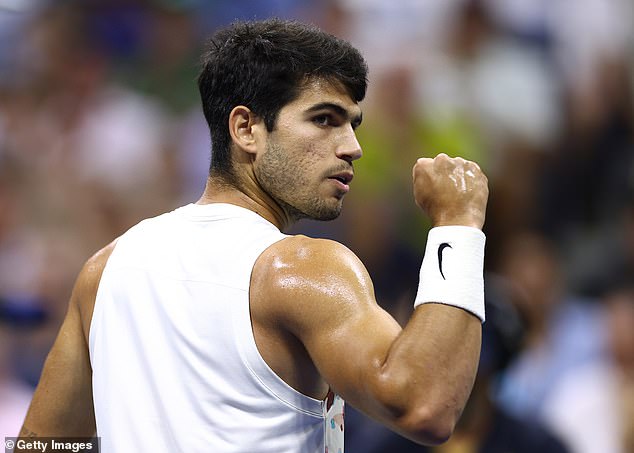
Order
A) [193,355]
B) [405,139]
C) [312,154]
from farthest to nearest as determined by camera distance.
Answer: [405,139]
[312,154]
[193,355]

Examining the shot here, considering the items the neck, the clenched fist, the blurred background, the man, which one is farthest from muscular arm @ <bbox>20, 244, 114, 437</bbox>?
the blurred background

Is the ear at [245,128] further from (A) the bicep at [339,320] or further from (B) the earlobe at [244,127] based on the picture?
(A) the bicep at [339,320]

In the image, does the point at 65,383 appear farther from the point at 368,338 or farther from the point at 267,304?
the point at 368,338

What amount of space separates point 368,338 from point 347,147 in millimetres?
727

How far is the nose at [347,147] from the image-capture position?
2.70m

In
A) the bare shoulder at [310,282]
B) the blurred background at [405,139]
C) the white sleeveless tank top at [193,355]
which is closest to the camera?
the bare shoulder at [310,282]

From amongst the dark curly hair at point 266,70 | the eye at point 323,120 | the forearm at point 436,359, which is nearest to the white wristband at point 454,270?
the forearm at point 436,359

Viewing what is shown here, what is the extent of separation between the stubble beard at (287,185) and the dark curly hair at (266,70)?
9 cm

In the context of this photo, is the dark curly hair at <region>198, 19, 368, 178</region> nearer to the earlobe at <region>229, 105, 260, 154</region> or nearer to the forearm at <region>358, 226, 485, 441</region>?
the earlobe at <region>229, 105, 260, 154</region>

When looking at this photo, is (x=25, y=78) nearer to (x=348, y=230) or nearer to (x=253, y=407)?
(x=348, y=230)

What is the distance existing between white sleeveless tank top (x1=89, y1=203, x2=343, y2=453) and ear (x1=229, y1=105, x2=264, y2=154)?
0.68 ft

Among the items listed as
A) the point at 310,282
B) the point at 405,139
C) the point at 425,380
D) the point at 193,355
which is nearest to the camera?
the point at 425,380

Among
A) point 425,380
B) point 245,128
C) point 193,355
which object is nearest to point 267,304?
point 193,355

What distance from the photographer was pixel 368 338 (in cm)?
216
